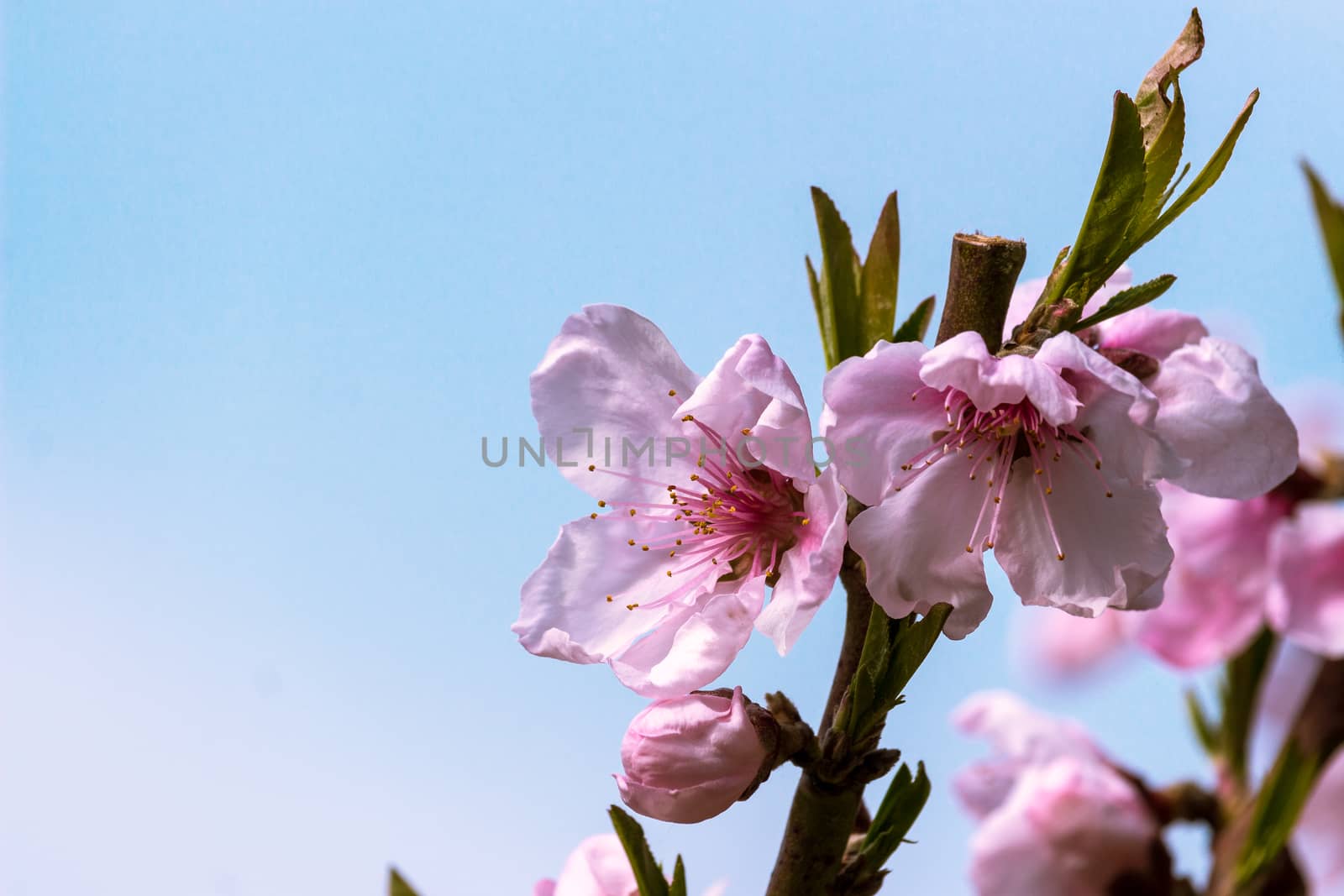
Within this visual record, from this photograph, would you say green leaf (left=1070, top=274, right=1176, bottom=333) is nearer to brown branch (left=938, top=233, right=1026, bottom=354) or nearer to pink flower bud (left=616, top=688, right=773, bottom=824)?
brown branch (left=938, top=233, right=1026, bottom=354)

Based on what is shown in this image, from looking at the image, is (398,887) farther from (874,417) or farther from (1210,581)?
(1210,581)

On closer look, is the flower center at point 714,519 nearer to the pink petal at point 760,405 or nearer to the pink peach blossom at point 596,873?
the pink petal at point 760,405

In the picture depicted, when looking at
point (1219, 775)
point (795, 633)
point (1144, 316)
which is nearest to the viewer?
point (795, 633)

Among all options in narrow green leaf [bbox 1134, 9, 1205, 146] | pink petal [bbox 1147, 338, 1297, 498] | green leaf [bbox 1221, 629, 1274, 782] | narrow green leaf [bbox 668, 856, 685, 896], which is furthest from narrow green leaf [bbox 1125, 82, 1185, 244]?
green leaf [bbox 1221, 629, 1274, 782]

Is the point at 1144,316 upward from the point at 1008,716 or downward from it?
upward

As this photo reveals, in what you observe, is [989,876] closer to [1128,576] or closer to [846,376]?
[1128,576]

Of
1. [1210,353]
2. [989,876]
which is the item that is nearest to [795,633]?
[1210,353]
